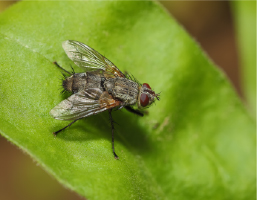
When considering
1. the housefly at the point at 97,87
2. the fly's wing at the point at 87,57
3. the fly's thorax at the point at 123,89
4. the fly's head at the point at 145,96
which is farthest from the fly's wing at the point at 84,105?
the fly's wing at the point at 87,57

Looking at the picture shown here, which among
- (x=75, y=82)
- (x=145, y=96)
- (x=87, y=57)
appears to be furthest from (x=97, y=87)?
(x=145, y=96)

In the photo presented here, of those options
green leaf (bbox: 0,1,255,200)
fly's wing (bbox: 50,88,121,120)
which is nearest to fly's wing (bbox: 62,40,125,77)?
green leaf (bbox: 0,1,255,200)

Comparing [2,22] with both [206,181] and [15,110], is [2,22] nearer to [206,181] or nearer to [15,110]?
[15,110]

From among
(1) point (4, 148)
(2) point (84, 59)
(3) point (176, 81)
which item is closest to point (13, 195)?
(1) point (4, 148)

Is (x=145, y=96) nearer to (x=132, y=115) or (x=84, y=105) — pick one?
(x=132, y=115)

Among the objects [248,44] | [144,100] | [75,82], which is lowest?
[75,82]

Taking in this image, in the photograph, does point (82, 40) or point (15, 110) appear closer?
point (15, 110)

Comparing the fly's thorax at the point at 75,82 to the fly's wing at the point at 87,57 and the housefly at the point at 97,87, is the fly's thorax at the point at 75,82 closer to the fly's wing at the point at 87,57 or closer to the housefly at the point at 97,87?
the housefly at the point at 97,87
